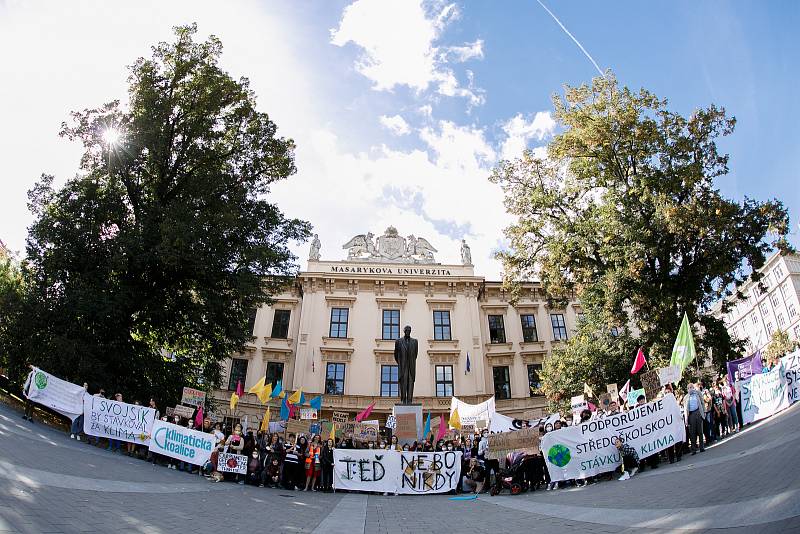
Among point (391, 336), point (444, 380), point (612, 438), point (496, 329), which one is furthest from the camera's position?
point (496, 329)

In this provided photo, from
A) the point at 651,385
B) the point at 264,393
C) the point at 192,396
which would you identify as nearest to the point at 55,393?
the point at 192,396

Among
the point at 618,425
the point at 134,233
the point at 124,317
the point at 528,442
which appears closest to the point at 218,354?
the point at 124,317

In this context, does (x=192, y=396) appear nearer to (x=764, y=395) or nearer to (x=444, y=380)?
(x=764, y=395)

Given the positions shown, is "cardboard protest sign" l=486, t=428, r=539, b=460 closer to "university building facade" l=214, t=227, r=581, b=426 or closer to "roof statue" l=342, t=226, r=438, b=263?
"university building facade" l=214, t=227, r=581, b=426

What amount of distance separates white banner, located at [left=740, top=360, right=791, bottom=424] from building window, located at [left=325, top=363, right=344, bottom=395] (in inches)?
982

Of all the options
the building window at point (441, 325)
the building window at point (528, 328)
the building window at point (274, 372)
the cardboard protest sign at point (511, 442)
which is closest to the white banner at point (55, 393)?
the cardboard protest sign at point (511, 442)

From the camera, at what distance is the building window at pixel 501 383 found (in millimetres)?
34031

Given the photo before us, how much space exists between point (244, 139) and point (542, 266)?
54.2ft

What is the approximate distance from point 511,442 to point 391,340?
2165cm

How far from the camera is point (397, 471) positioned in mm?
12539

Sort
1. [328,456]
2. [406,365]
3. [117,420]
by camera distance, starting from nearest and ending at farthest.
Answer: [328,456] < [117,420] < [406,365]

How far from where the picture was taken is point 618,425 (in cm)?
1087

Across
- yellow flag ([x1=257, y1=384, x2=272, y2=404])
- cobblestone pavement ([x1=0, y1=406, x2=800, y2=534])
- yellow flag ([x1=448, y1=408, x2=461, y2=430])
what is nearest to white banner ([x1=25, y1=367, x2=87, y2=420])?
cobblestone pavement ([x1=0, y1=406, x2=800, y2=534])

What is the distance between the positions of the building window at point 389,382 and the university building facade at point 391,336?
0.25 feet
